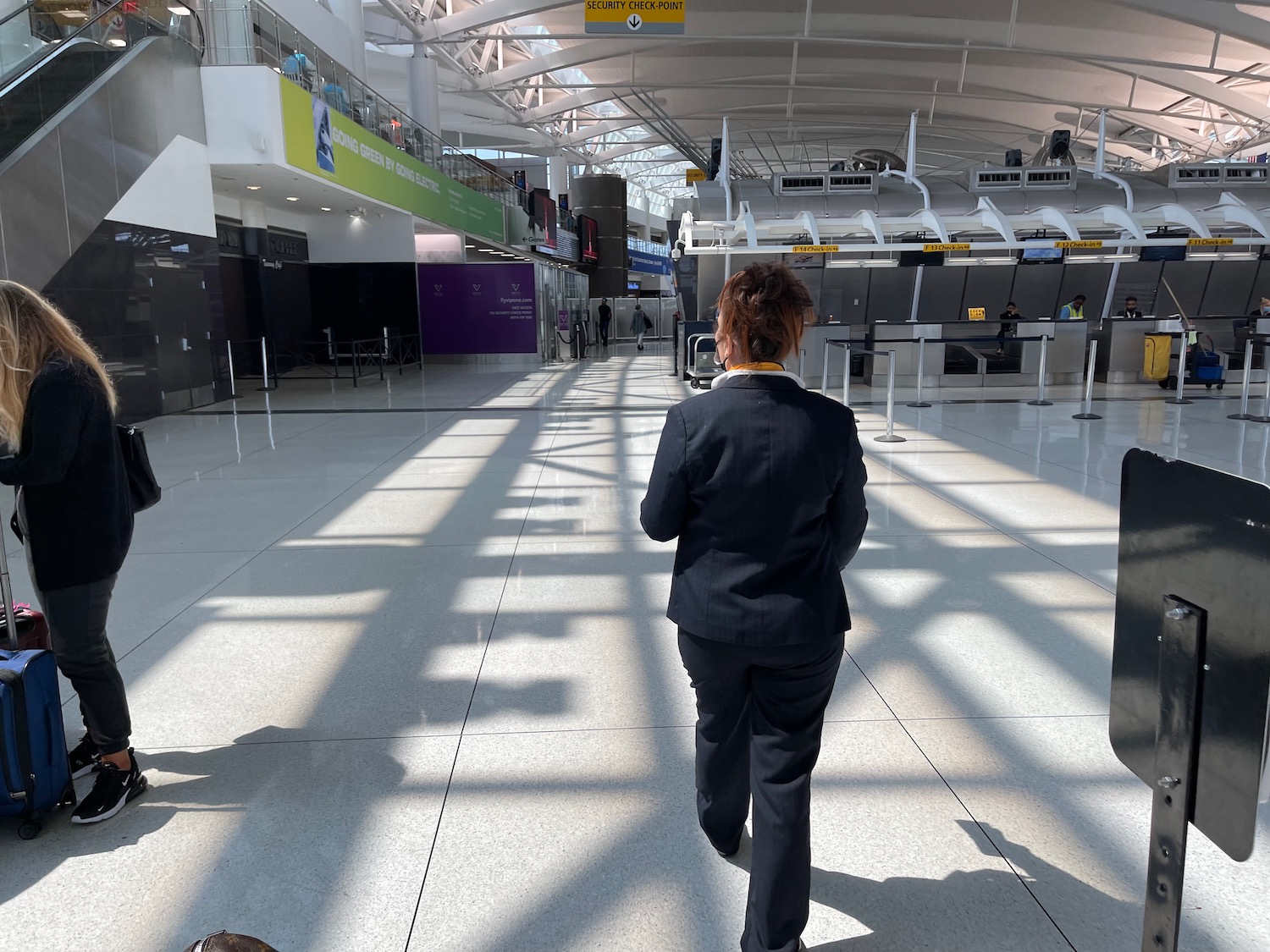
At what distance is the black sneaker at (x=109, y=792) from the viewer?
2.88 metres

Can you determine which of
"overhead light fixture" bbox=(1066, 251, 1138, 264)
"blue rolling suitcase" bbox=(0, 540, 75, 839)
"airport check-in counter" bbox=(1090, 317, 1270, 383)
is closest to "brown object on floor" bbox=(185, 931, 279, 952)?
"blue rolling suitcase" bbox=(0, 540, 75, 839)

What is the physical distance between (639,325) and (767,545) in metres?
34.5

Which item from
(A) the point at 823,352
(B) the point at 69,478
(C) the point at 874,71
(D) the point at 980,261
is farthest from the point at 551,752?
(C) the point at 874,71

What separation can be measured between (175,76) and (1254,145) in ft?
130

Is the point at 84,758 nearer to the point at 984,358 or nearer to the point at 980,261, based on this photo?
the point at 984,358

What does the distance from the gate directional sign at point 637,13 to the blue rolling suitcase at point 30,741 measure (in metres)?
13.0

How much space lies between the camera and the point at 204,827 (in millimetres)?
2838

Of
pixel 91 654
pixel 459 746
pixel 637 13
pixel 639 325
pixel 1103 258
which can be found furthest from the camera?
pixel 639 325

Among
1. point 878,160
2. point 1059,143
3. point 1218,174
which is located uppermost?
point 878,160

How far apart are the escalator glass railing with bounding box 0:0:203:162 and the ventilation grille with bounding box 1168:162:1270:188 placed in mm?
19045

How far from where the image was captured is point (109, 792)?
9.60 feet

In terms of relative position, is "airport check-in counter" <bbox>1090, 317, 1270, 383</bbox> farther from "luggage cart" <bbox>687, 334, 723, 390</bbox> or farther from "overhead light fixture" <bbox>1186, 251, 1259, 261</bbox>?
"luggage cart" <bbox>687, 334, 723, 390</bbox>

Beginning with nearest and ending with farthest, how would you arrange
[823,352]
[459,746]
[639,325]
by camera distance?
[459,746] < [823,352] < [639,325]

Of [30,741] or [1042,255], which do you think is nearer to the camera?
[30,741]
